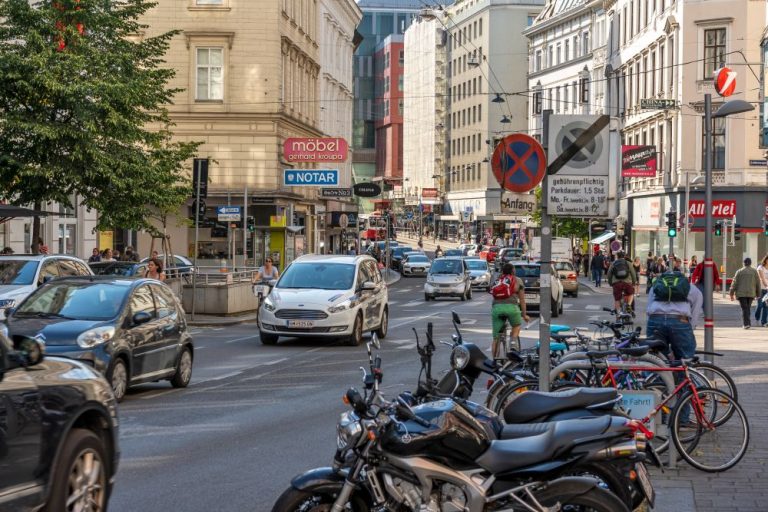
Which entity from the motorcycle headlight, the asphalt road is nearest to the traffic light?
the asphalt road

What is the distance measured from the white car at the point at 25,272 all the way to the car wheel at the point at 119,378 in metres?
Result: 6.75

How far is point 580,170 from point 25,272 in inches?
552

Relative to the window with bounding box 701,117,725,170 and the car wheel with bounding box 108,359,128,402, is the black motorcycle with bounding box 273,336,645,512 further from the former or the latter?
the window with bounding box 701,117,725,170

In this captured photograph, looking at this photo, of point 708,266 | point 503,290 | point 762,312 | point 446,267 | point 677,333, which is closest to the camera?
point 677,333

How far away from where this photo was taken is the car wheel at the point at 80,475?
7.03 m

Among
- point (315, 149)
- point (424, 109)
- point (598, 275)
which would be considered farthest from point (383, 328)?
point (424, 109)

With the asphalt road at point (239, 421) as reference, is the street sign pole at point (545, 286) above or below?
above

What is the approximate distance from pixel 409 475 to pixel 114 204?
26347mm

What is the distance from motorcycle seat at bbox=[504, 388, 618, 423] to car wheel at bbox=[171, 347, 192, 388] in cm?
1026

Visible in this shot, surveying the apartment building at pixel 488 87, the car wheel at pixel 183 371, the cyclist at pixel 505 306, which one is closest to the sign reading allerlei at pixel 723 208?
the cyclist at pixel 505 306

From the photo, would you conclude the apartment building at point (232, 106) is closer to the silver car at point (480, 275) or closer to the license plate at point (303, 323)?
the silver car at point (480, 275)

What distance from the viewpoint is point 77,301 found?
15.6 meters

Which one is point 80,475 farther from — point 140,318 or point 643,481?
point 140,318

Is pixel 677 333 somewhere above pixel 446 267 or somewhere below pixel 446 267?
above
